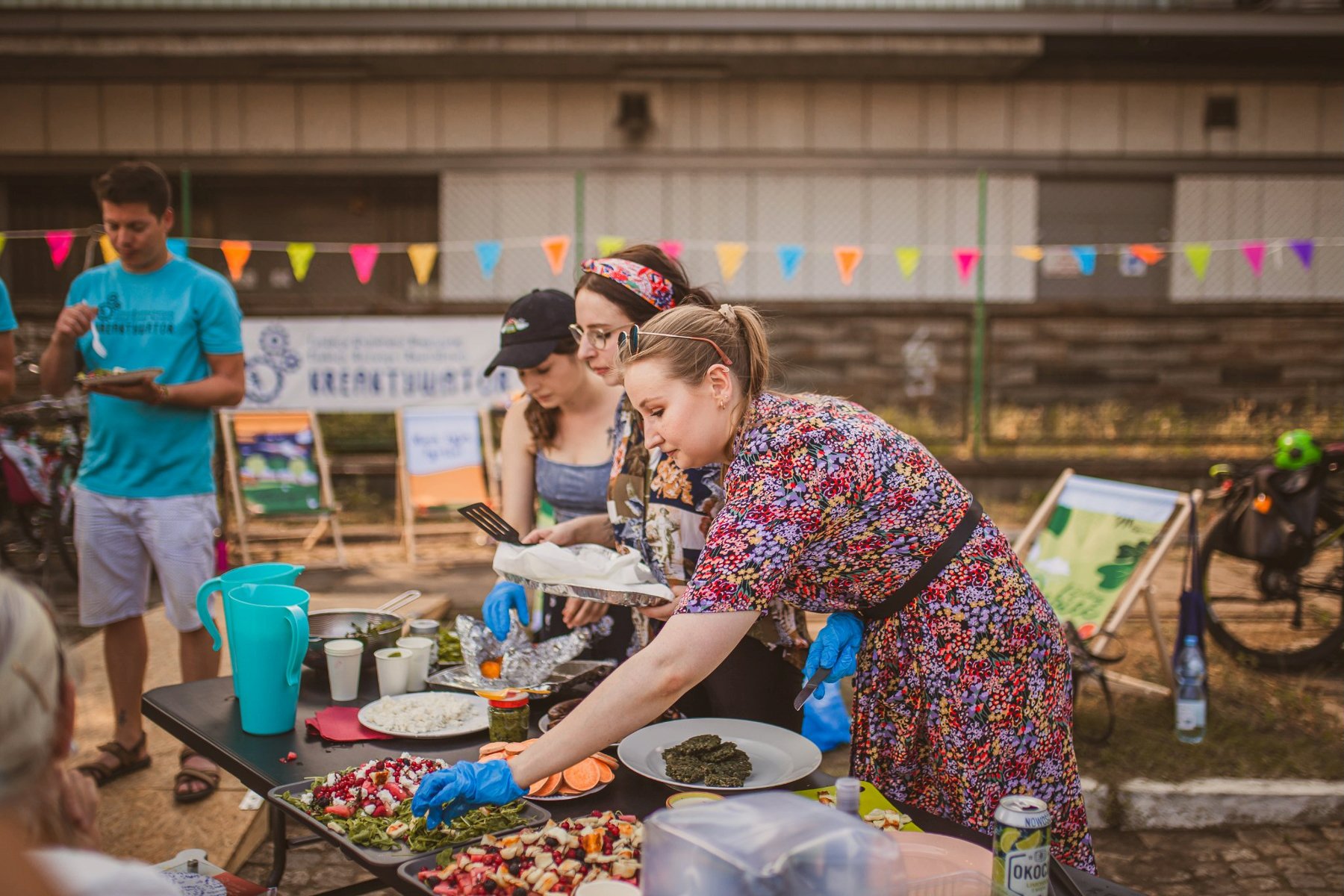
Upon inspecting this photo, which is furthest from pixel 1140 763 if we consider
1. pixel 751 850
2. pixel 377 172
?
pixel 377 172

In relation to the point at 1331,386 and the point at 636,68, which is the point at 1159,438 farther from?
the point at 636,68

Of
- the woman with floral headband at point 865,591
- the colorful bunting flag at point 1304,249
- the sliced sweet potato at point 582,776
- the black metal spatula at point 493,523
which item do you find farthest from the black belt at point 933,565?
the colorful bunting flag at point 1304,249

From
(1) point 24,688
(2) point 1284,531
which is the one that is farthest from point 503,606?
(2) point 1284,531

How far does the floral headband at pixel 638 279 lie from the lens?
2668 millimetres

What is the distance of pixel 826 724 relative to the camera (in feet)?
12.9

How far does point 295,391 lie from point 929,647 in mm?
6555

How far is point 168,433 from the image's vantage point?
148 inches

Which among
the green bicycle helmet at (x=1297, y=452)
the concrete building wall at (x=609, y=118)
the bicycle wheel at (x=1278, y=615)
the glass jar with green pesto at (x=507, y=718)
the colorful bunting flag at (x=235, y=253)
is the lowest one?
the bicycle wheel at (x=1278, y=615)

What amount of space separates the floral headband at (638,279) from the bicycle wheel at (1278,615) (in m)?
→ 3.47

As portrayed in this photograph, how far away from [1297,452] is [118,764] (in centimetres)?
523

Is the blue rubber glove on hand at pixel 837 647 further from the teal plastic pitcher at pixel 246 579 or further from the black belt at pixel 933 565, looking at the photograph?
the teal plastic pitcher at pixel 246 579

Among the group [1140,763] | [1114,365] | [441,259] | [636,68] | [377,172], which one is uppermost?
[636,68]

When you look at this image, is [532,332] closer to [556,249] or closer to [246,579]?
[246,579]

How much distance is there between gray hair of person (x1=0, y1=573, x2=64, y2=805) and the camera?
1111 mm
